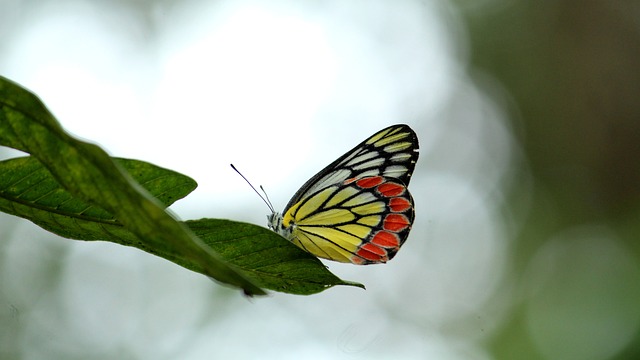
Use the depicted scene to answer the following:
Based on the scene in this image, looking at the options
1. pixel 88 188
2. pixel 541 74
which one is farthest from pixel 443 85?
pixel 88 188

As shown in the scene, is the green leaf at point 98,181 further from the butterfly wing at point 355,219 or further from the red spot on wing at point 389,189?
the red spot on wing at point 389,189

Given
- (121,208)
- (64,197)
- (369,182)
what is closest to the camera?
(121,208)

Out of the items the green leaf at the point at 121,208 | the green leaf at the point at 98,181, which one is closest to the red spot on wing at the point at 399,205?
the green leaf at the point at 121,208

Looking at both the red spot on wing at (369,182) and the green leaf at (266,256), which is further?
the red spot on wing at (369,182)

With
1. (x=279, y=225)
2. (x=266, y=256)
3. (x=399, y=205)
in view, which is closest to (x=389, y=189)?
(x=399, y=205)

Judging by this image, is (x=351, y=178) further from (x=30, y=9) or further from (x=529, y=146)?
(x=30, y=9)

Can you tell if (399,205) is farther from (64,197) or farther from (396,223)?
(64,197)
